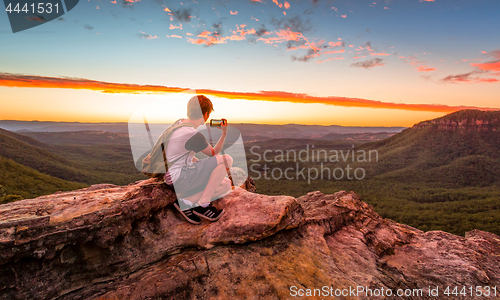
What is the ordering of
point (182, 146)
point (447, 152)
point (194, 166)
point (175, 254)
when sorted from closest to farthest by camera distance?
1. point (182, 146)
2. point (175, 254)
3. point (194, 166)
4. point (447, 152)

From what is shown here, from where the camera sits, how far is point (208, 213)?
6254 mm

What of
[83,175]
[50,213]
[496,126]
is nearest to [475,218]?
[50,213]

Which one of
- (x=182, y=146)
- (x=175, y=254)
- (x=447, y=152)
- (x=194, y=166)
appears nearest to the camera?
(x=182, y=146)

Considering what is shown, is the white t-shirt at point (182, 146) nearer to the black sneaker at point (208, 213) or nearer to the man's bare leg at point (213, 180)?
the man's bare leg at point (213, 180)

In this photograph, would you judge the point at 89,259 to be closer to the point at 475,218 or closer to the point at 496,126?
the point at 475,218

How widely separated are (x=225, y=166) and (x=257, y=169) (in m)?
108

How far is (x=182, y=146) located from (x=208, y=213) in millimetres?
2221

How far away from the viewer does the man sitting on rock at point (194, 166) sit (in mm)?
5195

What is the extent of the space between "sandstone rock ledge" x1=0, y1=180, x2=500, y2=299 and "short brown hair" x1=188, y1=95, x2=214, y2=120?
7.87 ft

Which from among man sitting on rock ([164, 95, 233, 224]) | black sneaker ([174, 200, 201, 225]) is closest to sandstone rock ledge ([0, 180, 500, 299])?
black sneaker ([174, 200, 201, 225])

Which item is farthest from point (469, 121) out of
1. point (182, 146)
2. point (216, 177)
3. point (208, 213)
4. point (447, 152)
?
point (182, 146)
